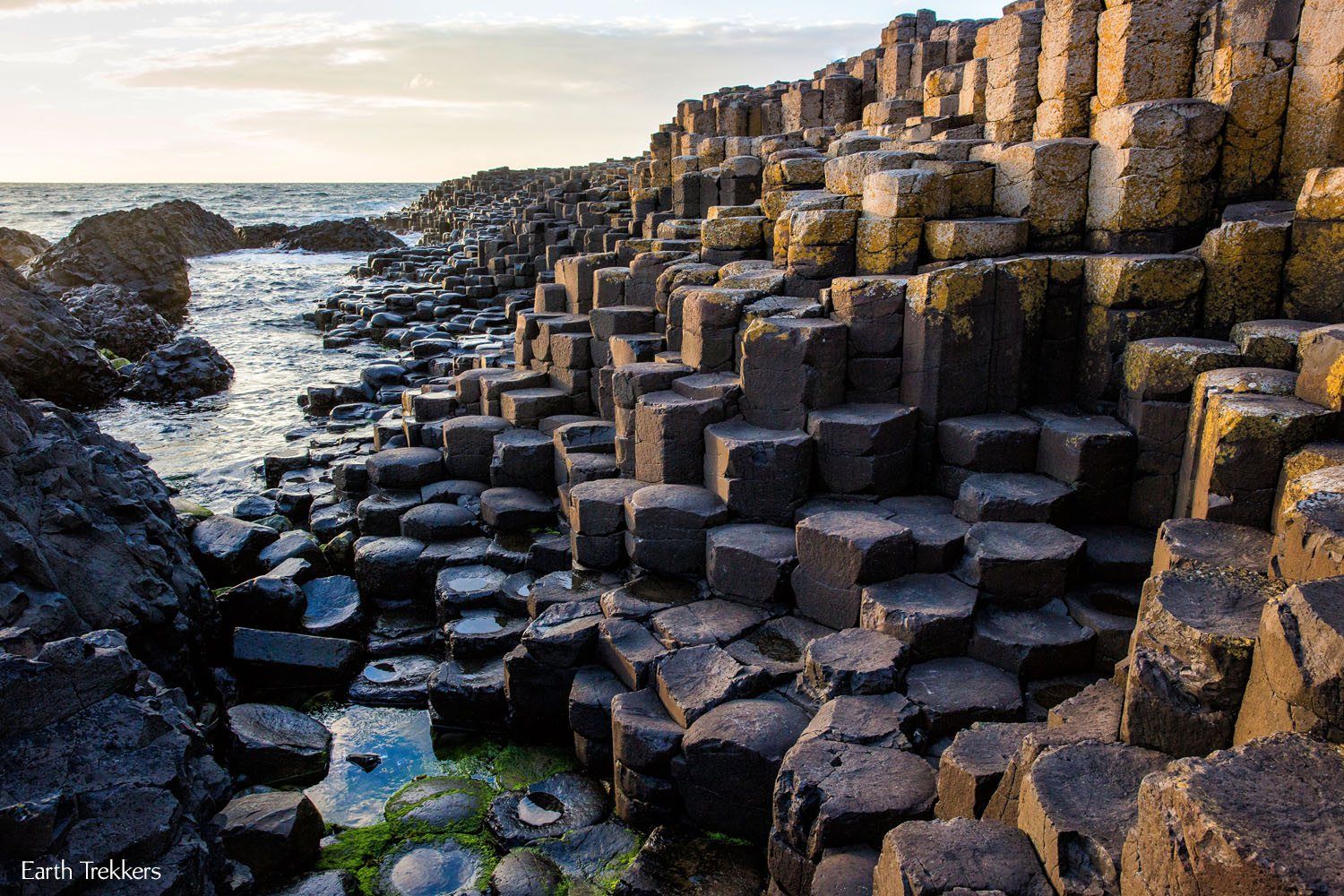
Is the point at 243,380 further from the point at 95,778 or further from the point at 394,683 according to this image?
the point at 95,778

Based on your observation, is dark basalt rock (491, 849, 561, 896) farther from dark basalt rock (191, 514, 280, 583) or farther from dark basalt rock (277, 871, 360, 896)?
dark basalt rock (191, 514, 280, 583)

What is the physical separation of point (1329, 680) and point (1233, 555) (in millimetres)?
1724

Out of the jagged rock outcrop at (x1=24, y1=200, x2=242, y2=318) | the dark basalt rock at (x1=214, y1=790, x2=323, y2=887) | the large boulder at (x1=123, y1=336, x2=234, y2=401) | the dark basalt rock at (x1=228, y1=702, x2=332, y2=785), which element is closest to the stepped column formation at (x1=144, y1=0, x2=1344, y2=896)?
the dark basalt rock at (x1=228, y1=702, x2=332, y2=785)

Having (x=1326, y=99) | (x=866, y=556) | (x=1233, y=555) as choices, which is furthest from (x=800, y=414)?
(x=1326, y=99)

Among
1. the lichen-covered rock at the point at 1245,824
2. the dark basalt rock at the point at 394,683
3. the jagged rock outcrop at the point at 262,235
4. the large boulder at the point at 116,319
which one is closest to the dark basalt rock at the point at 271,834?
the dark basalt rock at the point at 394,683

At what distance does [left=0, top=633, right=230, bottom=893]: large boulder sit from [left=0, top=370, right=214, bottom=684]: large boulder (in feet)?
3.60

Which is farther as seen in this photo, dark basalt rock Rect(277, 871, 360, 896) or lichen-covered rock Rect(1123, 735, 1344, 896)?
dark basalt rock Rect(277, 871, 360, 896)

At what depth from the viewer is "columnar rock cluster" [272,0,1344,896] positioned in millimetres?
3178

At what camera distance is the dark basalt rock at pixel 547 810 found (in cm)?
489

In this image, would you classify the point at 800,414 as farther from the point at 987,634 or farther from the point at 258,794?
the point at 258,794

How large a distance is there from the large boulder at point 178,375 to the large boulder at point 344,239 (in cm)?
2932

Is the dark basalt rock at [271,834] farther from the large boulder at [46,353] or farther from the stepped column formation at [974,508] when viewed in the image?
the large boulder at [46,353]

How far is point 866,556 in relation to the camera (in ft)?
17.2

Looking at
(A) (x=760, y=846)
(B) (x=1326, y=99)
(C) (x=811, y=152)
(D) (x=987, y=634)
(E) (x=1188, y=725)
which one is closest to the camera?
(E) (x=1188, y=725)
